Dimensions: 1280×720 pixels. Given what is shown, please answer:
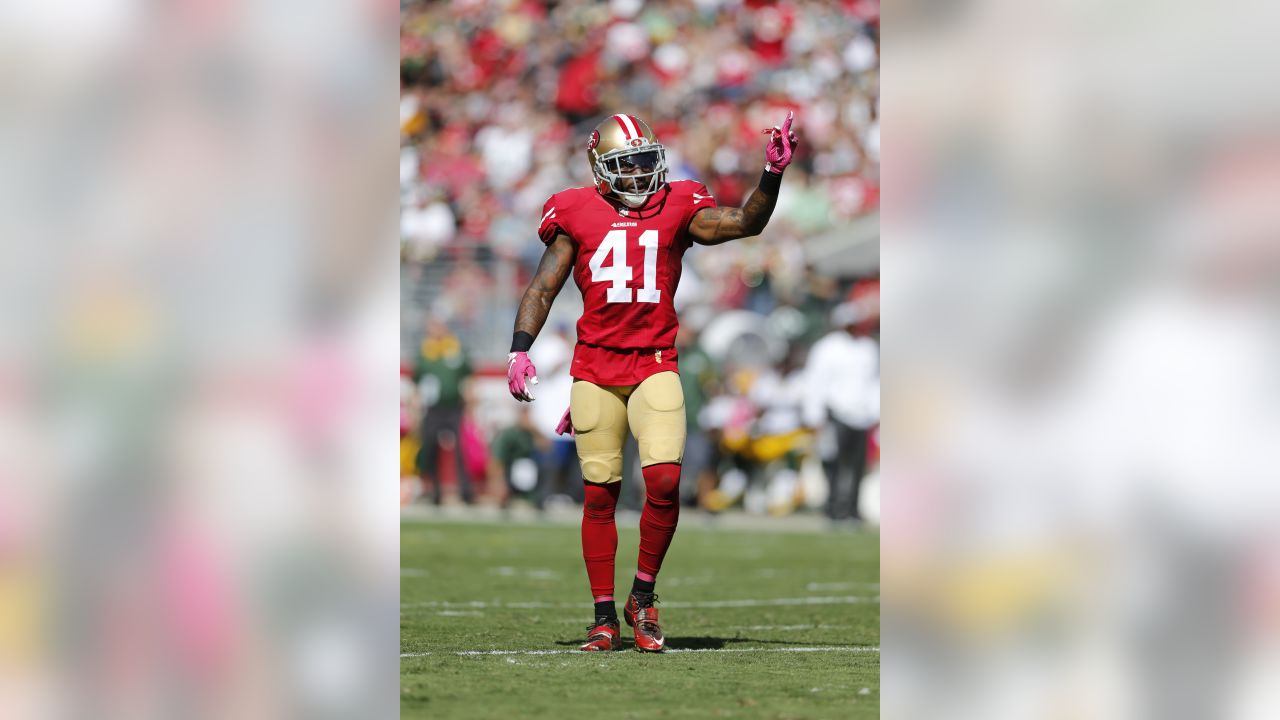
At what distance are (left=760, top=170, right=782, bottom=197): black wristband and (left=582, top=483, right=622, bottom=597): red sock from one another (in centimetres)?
133

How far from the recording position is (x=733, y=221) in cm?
751

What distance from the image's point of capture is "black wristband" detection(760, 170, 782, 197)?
23.5 ft

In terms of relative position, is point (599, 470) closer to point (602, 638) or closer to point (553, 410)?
point (602, 638)

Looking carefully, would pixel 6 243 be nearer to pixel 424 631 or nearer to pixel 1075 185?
pixel 1075 185

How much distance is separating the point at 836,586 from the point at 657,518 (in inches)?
159

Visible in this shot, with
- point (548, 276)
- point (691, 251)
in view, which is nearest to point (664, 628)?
point (548, 276)

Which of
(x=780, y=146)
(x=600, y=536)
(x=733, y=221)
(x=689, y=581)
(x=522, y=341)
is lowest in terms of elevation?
(x=689, y=581)

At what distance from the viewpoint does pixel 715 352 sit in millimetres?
19484

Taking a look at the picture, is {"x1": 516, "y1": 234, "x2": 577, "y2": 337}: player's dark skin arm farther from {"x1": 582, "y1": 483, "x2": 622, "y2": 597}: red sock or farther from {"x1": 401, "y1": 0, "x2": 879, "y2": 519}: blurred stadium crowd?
{"x1": 401, "y1": 0, "x2": 879, "y2": 519}: blurred stadium crowd

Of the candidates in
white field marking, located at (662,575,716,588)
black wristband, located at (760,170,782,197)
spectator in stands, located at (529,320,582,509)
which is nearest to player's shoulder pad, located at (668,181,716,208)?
black wristband, located at (760,170,782,197)

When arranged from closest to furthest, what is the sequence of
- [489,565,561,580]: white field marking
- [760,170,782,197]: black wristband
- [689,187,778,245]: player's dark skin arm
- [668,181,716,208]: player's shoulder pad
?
[760,170,782,197]: black wristband, [689,187,778,245]: player's dark skin arm, [668,181,716,208]: player's shoulder pad, [489,565,561,580]: white field marking

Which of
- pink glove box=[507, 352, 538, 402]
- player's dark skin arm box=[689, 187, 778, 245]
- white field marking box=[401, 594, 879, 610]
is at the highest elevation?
player's dark skin arm box=[689, 187, 778, 245]

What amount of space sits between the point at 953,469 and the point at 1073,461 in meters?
0.29

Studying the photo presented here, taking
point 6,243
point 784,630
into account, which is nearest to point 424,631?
point 784,630
